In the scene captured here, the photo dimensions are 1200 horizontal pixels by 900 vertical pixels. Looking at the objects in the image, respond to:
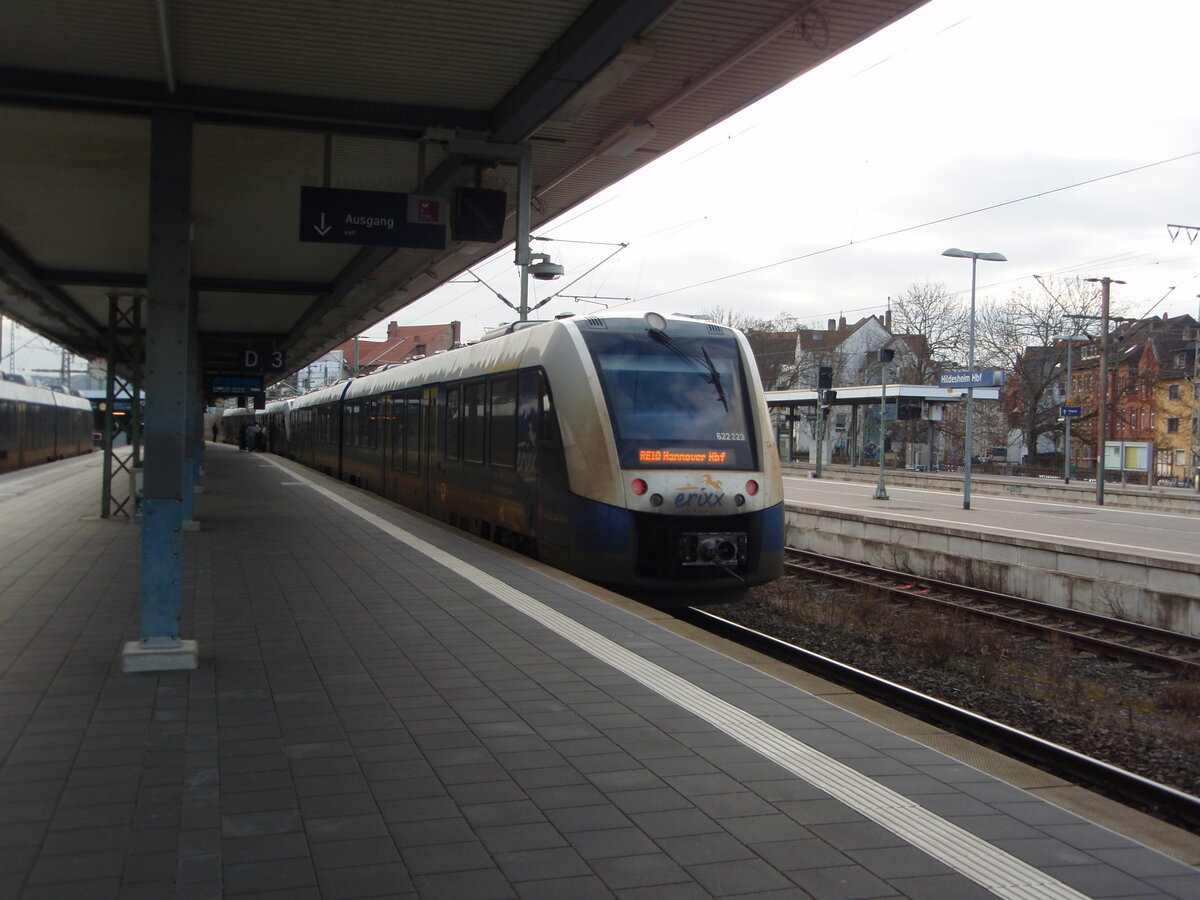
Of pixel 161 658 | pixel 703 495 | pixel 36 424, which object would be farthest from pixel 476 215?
pixel 36 424

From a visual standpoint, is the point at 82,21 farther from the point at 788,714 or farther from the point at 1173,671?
the point at 1173,671

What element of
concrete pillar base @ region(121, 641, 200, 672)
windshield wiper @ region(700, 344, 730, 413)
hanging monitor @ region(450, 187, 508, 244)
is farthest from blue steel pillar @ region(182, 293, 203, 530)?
concrete pillar base @ region(121, 641, 200, 672)

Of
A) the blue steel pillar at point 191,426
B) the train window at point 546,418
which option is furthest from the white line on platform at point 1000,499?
the blue steel pillar at point 191,426

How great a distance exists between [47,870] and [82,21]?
4764 millimetres

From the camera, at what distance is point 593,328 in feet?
35.2

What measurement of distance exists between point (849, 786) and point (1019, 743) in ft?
8.12

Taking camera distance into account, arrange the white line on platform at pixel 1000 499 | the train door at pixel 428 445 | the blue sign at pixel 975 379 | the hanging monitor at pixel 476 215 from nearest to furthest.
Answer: the hanging monitor at pixel 476 215, the train door at pixel 428 445, the blue sign at pixel 975 379, the white line on platform at pixel 1000 499

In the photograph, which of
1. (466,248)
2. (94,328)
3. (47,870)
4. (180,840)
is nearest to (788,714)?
(180,840)

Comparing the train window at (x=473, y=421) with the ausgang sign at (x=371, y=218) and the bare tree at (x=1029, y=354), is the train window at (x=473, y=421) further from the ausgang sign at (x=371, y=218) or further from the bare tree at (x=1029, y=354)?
the bare tree at (x=1029, y=354)

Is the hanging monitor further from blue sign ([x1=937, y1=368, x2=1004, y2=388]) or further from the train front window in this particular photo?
blue sign ([x1=937, y1=368, x2=1004, y2=388])

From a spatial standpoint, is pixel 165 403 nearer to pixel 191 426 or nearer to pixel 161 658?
pixel 161 658

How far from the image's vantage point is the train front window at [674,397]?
10.2 m

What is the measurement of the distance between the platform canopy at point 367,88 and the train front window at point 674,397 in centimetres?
188

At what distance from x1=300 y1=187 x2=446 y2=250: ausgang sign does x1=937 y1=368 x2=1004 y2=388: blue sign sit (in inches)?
781
